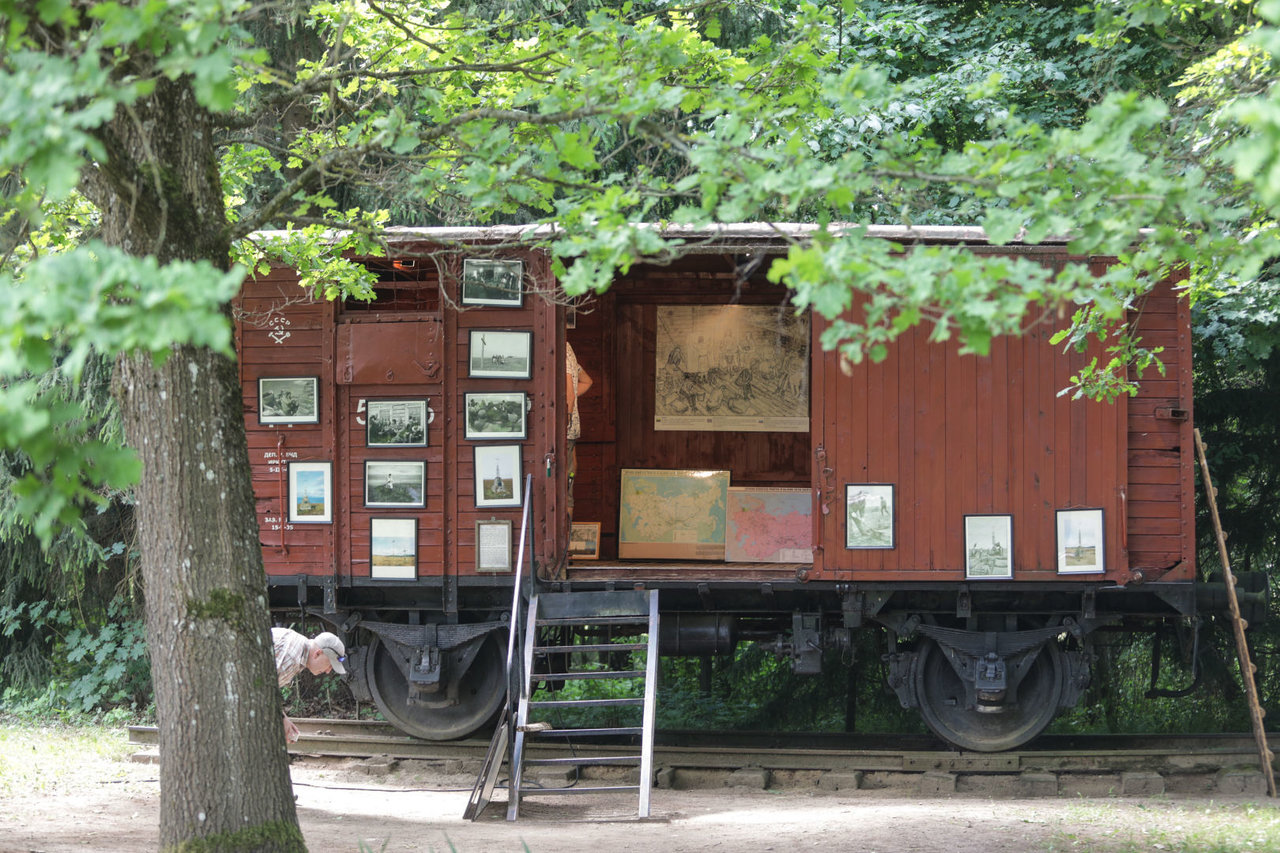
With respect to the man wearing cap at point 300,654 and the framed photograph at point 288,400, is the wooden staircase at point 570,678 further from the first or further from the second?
the framed photograph at point 288,400

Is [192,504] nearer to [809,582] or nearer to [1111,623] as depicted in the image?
[809,582]

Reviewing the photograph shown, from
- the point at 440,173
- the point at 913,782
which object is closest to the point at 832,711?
the point at 913,782

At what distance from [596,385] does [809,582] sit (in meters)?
3.70

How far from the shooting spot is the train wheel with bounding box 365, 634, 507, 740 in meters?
9.30

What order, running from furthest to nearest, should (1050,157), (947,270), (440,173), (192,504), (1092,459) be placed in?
1. (1092,459)
2. (440,173)
3. (192,504)
4. (1050,157)
5. (947,270)

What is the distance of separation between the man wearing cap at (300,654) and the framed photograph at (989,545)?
452 centimetres

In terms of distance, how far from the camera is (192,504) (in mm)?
5141

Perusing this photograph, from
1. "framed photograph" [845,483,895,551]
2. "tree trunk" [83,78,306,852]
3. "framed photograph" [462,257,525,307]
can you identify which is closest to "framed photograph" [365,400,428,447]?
"framed photograph" [462,257,525,307]

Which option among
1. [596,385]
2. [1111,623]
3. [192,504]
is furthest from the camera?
[596,385]

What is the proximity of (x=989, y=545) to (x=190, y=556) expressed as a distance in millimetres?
5582

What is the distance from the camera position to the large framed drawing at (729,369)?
1142 centimetres

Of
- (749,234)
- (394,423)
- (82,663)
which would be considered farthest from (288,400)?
(82,663)

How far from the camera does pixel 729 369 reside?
37.8ft

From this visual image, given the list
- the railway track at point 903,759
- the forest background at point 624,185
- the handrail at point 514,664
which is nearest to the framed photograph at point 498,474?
the handrail at point 514,664
